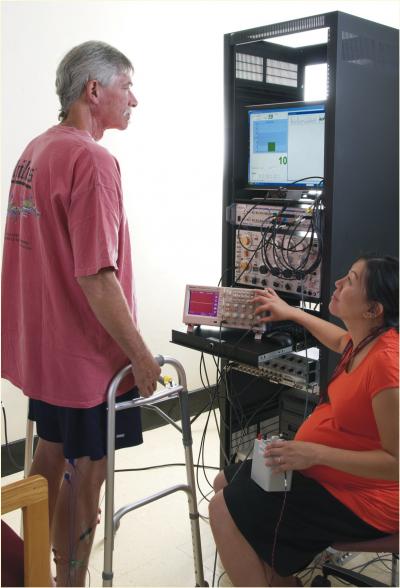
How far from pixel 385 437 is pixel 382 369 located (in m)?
0.16

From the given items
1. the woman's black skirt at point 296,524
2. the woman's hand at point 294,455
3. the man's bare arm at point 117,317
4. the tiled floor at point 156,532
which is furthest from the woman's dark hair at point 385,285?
the tiled floor at point 156,532

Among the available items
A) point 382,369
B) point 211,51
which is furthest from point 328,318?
point 211,51

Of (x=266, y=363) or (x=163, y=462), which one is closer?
(x=266, y=363)

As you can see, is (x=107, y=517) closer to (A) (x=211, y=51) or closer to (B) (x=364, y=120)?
(B) (x=364, y=120)

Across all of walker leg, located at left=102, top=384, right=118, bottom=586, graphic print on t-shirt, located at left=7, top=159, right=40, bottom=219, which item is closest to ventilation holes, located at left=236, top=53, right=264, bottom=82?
graphic print on t-shirt, located at left=7, top=159, right=40, bottom=219

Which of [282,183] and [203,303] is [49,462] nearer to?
[203,303]

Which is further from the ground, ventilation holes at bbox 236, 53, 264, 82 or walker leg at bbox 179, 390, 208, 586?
ventilation holes at bbox 236, 53, 264, 82

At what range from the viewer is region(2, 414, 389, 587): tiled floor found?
7.45ft

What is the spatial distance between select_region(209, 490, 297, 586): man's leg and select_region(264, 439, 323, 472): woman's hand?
229mm

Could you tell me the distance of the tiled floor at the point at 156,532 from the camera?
7.45ft

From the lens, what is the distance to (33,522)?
58.2 inches

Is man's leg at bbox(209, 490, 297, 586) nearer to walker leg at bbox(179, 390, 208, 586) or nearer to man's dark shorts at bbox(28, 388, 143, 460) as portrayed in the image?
walker leg at bbox(179, 390, 208, 586)

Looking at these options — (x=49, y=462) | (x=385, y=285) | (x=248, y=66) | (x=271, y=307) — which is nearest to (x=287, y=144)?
(x=248, y=66)

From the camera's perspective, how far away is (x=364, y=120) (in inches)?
86.9
